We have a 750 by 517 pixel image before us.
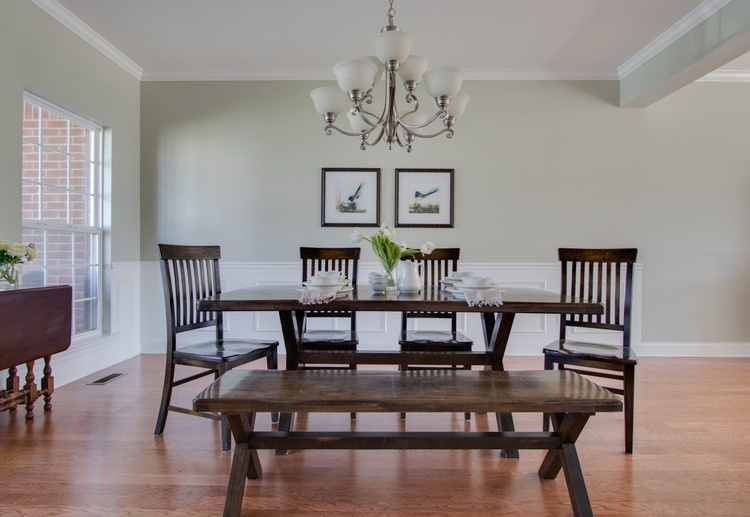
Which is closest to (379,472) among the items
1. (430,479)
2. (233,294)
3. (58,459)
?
(430,479)

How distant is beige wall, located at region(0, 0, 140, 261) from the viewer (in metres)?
2.67

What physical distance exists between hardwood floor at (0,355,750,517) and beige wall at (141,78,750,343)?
175 cm

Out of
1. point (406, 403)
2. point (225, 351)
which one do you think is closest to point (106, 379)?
point (225, 351)

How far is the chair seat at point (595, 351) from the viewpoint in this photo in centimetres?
211

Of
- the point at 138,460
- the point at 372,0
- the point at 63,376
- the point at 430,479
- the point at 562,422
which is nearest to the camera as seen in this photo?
the point at 562,422

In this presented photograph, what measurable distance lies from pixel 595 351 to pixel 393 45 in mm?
1776

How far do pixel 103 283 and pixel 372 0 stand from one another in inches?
120

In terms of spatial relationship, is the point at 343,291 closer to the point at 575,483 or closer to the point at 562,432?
the point at 562,432

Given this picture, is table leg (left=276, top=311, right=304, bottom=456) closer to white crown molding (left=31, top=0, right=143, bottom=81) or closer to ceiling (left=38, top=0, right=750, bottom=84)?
ceiling (left=38, top=0, right=750, bottom=84)

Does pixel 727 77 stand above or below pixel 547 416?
above

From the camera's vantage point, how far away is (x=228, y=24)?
10.7 feet

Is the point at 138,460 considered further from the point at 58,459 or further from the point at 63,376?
the point at 63,376

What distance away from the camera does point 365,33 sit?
3.38 metres

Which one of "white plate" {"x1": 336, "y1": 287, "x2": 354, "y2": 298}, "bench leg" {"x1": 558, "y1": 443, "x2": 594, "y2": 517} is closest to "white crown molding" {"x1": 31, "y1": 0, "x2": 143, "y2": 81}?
"white plate" {"x1": 336, "y1": 287, "x2": 354, "y2": 298}
